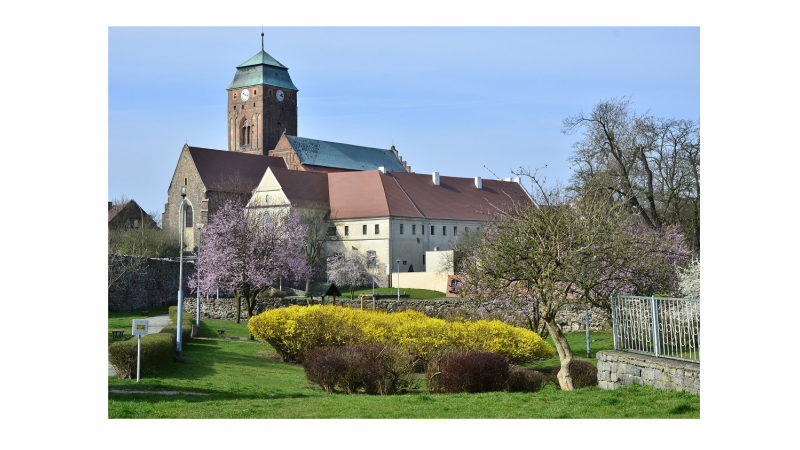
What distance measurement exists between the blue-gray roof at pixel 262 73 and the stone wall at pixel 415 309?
6574 cm

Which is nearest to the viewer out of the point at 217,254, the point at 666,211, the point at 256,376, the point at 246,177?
the point at 256,376

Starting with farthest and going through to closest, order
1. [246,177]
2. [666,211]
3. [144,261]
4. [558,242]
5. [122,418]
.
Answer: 1. [246,177]
2. [144,261]
3. [666,211]
4. [558,242]
5. [122,418]

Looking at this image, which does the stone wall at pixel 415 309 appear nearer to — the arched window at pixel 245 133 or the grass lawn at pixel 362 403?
the grass lawn at pixel 362 403

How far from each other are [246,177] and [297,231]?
105ft

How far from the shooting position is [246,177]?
280 ft

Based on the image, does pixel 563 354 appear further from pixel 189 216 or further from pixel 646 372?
pixel 189 216

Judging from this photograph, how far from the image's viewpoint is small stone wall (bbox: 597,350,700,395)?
12633mm

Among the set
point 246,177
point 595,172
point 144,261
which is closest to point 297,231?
point 144,261

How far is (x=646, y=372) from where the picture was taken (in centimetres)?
1371

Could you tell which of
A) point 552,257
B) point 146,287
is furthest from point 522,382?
point 146,287

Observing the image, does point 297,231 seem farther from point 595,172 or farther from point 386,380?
point 386,380

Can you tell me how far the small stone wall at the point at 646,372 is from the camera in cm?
1263

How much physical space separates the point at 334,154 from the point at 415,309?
58.1m

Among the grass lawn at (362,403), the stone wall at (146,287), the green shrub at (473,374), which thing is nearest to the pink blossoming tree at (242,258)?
A: the stone wall at (146,287)
